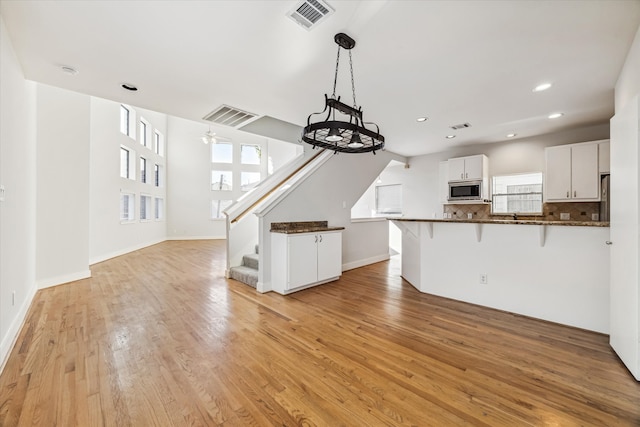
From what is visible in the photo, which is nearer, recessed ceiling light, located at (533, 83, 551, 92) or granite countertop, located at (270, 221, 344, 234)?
recessed ceiling light, located at (533, 83, 551, 92)

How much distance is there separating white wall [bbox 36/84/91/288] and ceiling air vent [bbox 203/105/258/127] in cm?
219

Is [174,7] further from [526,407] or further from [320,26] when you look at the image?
[526,407]

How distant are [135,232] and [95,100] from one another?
3698 millimetres

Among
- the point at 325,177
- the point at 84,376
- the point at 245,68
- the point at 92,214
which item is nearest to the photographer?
the point at 84,376

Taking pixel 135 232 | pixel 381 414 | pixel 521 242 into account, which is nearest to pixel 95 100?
pixel 135 232

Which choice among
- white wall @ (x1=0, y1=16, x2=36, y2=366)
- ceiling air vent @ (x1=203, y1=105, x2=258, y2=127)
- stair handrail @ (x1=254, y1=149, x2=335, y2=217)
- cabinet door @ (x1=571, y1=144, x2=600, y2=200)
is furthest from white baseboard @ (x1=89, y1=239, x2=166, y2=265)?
cabinet door @ (x1=571, y1=144, x2=600, y2=200)

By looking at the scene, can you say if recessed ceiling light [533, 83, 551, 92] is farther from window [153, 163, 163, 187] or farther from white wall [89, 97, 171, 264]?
window [153, 163, 163, 187]

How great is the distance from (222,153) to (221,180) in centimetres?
117

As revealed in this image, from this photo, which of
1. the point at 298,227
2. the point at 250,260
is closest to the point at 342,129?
the point at 298,227

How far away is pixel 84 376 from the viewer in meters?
1.82

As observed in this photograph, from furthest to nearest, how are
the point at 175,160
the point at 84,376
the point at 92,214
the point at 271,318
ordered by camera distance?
1. the point at 175,160
2. the point at 92,214
3. the point at 271,318
4. the point at 84,376

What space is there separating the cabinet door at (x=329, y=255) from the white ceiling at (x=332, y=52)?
6.75 ft

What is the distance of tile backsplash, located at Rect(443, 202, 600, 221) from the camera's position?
4.46 metres

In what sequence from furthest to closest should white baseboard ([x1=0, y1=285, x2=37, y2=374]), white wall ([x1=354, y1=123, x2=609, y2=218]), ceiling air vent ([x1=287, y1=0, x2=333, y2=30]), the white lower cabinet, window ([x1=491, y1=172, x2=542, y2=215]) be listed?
window ([x1=491, y1=172, x2=542, y2=215]) → white wall ([x1=354, y1=123, x2=609, y2=218]) → the white lower cabinet → white baseboard ([x1=0, y1=285, x2=37, y2=374]) → ceiling air vent ([x1=287, y1=0, x2=333, y2=30])
